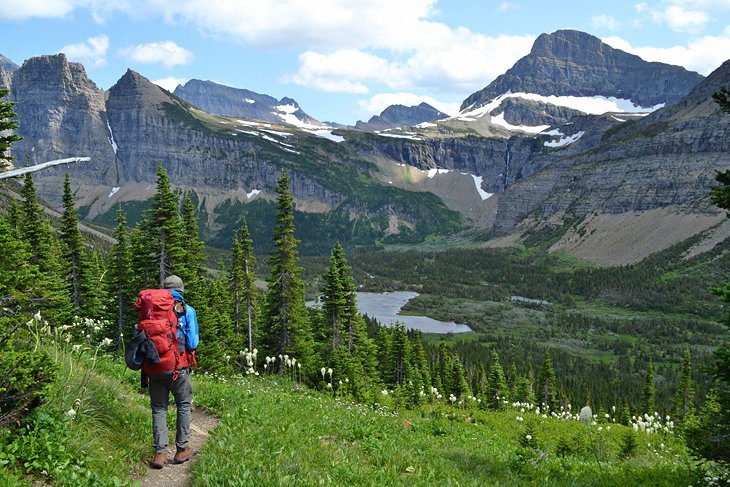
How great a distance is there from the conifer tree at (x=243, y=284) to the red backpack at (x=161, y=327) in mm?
35928

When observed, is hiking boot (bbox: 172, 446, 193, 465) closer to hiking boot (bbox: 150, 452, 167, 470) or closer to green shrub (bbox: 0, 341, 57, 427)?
hiking boot (bbox: 150, 452, 167, 470)

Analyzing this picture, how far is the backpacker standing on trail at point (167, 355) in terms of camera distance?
7.97 metres

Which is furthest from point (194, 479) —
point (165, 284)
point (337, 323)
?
point (337, 323)

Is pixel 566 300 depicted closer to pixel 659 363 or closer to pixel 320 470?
pixel 659 363

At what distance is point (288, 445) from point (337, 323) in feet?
112

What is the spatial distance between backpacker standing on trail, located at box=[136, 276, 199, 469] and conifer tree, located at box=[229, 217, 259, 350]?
1400 inches

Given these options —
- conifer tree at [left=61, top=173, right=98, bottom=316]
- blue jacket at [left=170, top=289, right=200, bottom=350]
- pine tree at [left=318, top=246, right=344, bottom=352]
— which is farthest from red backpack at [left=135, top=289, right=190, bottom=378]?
conifer tree at [left=61, top=173, right=98, bottom=316]

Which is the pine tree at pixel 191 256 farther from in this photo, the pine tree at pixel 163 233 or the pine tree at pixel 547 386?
the pine tree at pixel 547 386

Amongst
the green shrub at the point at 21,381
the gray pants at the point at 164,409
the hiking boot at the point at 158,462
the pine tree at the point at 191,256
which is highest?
the green shrub at the point at 21,381

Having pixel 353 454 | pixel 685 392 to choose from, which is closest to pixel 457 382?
pixel 685 392

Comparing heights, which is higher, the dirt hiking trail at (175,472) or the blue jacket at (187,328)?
the blue jacket at (187,328)

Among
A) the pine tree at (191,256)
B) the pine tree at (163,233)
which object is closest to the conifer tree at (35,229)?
the pine tree at (163,233)

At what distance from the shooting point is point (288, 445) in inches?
332

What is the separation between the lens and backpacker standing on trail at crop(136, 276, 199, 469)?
26.2ft
